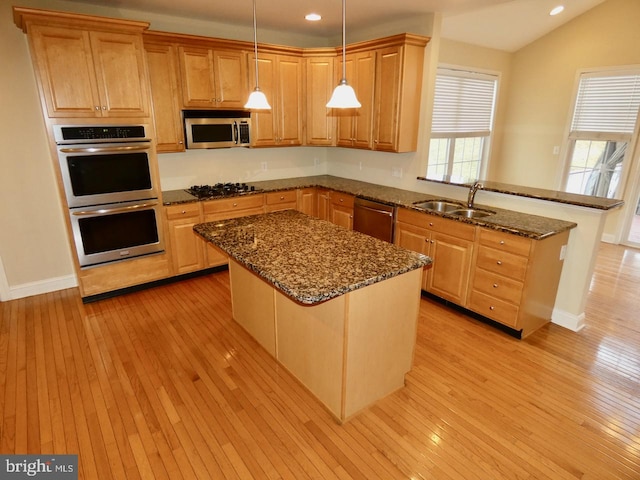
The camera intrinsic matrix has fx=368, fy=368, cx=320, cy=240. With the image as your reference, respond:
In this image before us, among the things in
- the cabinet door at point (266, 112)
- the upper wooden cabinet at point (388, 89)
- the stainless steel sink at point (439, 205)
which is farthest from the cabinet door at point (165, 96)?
the stainless steel sink at point (439, 205)

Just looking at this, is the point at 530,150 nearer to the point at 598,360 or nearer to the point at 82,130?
the point at 598,360

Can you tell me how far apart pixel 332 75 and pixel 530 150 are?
366 centimetres

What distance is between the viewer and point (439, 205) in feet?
13.0

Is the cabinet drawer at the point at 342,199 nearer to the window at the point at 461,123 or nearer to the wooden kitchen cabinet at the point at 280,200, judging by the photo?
the wooden kitchen cabinet at the point at 280,200

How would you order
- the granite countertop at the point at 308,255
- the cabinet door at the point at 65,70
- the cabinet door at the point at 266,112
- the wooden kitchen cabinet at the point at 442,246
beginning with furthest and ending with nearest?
the cabinet door at the point at 266,112 < the wooden kitchen cabinet at the point at 442,246 < the cabinet door at the point at 65,70 < the granite countertop at the point at 308,255

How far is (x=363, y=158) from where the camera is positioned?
5.09 metres

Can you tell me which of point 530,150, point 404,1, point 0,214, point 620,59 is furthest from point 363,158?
point 0,214

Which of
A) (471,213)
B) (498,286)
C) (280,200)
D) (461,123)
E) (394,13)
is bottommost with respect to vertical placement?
(498,286)

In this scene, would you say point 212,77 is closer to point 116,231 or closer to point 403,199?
point 116,231

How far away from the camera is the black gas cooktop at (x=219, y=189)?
4254mm

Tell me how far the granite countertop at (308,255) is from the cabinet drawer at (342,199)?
1585 mm

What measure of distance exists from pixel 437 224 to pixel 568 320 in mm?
1423

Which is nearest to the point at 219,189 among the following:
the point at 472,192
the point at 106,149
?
the point at 106,149

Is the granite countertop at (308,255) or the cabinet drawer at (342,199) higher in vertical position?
the granite countertop at (308,255)
